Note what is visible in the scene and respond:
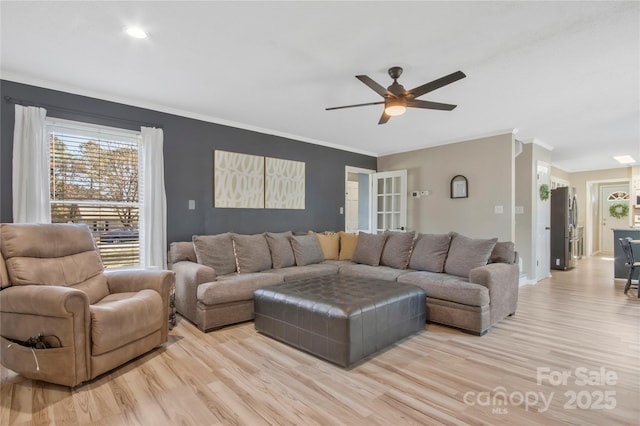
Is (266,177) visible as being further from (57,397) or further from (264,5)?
(57,397)

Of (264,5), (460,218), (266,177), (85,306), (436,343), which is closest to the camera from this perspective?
(264,5)

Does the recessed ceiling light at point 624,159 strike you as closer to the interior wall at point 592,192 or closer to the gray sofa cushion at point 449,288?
the interior wall at point 592,192

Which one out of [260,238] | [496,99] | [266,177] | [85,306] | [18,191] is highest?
[496,99]

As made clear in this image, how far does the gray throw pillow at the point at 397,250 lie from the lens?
4.16 meters

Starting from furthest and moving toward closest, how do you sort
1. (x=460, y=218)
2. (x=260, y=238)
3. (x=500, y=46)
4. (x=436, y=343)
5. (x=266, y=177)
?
(x=460, y=218) < (x=266, y=177) < (x=260, y=238) < (x=436, y=343) < (x=500, y=46)

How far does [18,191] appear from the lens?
115 inches

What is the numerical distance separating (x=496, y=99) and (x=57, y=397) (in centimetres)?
463

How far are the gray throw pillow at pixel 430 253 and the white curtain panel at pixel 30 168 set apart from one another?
403 centimetres

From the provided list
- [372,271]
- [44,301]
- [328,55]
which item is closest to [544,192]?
[372,271]

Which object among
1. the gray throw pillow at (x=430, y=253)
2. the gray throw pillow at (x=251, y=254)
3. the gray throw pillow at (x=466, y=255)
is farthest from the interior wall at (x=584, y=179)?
the gray throw pillow at (x=251, y=254)

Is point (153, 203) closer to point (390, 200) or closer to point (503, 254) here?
point (503, 254)

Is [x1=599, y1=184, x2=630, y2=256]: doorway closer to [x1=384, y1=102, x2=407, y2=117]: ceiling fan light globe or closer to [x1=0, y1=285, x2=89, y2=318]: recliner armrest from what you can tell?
[x1=384, y1=102, x2=407, y2=117]: ceiling fan light globe

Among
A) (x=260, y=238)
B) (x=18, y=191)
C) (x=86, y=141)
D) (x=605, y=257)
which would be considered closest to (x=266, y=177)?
(x=260, y=238)

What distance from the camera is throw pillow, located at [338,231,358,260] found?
16.1 ft
